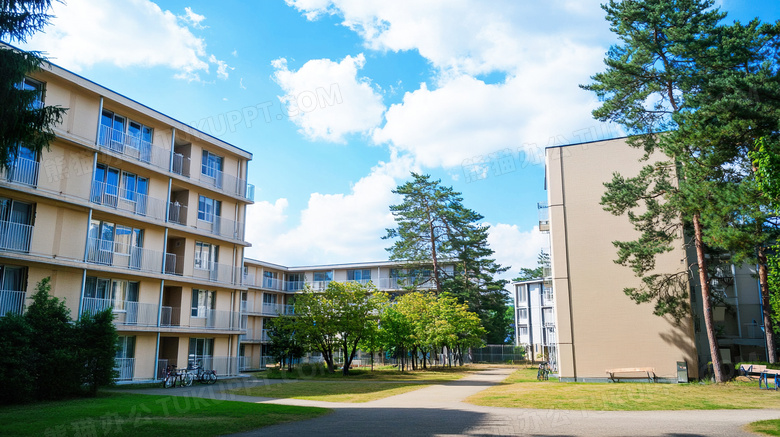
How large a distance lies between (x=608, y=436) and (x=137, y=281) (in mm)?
21570

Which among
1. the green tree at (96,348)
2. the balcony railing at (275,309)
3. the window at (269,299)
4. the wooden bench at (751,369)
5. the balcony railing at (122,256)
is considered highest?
the balcony railing at (122,256)

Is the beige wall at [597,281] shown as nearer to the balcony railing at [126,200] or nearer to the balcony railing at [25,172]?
the balcony railing at [126,200]

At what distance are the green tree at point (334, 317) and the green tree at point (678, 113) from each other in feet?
48.0

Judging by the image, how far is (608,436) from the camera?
9.88 meters

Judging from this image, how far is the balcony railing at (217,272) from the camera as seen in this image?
28.1 m

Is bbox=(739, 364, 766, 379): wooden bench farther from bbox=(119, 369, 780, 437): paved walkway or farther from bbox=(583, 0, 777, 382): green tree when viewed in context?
bbox=(119, 369, 780, 437): paved walkway

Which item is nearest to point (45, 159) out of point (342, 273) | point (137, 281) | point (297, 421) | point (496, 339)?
Answer: point (137, 281)

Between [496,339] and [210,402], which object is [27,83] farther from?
[496,339]

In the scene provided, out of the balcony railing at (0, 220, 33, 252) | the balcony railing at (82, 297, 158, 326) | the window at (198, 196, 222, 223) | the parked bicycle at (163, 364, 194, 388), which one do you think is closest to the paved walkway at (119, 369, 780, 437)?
the parked bicycle at (163, 364, 194, 388)

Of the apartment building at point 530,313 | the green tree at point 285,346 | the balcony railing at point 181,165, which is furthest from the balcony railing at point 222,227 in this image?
the apartment building at point 530,313

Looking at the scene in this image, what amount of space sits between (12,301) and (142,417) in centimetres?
1075

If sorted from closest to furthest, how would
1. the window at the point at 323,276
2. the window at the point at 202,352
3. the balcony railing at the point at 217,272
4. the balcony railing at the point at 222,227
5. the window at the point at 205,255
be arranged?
the window at the point at 202,352 → the balcony railing at the point at 217,272 → the window at the point at 205,255 → the balcony railing at the point at 222,227 → the window at the point at 323,276

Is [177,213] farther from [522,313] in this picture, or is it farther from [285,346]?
[522,313]

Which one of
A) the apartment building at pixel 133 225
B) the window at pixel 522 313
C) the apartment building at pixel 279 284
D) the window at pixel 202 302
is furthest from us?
the window at pixel 522 313
